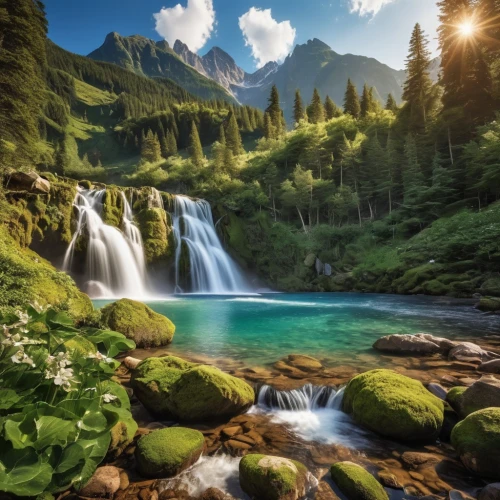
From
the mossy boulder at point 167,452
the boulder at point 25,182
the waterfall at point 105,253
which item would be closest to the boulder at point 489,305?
the mossy boulder at point 167,452

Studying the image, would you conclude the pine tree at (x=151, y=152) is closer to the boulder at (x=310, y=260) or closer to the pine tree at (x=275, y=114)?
the pine tree at (x=275, y=114)

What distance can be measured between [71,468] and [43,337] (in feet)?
4.99

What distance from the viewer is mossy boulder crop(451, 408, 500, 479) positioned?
3947 millimetres

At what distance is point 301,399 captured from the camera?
6445mm

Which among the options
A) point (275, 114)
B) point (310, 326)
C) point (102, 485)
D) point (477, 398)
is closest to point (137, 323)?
point (102, 485)

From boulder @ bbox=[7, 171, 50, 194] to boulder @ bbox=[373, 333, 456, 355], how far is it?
24.3 m

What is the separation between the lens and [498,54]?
115 feet

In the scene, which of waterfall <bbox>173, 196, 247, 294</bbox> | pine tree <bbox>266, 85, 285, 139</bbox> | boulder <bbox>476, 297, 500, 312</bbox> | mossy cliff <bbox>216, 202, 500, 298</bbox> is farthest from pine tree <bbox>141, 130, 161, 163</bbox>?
boulder <bbox>476, 297, 500, 312</bbox>

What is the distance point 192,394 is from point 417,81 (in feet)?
185

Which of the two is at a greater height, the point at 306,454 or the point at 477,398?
the point at 477,398

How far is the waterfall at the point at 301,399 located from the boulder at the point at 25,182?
75.0 ft

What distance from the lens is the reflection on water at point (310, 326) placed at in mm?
10227

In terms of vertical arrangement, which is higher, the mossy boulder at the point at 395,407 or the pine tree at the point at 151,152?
the pine tree at the point at 151,152

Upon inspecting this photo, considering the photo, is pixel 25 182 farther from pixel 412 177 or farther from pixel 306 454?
pixel 412 177
